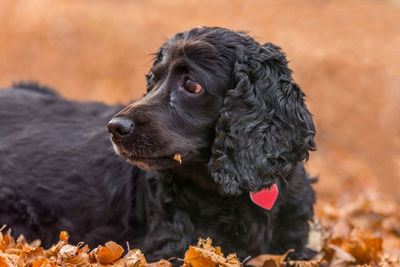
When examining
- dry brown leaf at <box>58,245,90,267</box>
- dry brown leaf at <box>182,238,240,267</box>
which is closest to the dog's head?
dry brown leaf at <box>182,238,240,267</box>

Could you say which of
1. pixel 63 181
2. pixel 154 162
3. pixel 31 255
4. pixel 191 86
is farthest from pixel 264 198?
pixel 63 181

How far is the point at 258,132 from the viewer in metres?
3.56

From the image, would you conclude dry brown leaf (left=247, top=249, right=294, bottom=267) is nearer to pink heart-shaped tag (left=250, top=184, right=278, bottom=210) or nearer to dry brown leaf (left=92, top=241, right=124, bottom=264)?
pink heart-shaped tag (left=250, top=184, right=278, bottom=210)

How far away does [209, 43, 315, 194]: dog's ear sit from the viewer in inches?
138

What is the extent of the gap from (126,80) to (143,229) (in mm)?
8959

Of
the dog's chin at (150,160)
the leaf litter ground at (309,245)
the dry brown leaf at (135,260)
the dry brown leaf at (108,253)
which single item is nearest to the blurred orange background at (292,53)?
the leaf litter ground at (309,245)

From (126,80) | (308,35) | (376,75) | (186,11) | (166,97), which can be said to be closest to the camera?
(166,97)

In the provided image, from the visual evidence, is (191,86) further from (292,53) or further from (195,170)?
(292,53)

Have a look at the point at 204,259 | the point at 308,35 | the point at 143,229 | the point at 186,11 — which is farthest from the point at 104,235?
the point at 186,11

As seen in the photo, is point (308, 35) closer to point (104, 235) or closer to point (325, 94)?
point (325, 94)

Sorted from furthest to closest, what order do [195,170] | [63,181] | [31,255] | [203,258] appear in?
[63,181]
[195,170]
[31,255]
[203,258]

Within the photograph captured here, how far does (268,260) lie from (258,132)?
2.99 ft

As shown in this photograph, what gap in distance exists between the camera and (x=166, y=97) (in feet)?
12.2

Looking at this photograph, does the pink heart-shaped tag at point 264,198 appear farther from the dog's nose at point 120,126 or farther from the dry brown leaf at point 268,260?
the dog's nose at point 120,126
